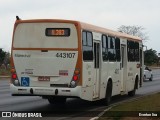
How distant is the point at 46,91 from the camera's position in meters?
16.6

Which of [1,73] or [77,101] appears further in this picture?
[1,73]

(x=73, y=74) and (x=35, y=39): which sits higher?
(x=35, y=39)

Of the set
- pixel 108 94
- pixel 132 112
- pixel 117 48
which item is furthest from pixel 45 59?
pixel 117 48

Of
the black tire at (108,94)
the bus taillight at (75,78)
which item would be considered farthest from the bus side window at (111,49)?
the bus taillight at (75,78)

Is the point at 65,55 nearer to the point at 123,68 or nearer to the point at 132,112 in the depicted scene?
the point at 132,112

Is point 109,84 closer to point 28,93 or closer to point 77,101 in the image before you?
point 77,101

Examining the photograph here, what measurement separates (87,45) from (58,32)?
1190 mm

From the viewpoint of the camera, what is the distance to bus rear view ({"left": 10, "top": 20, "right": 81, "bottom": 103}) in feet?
54.2

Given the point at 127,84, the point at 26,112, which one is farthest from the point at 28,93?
the point at 127,84

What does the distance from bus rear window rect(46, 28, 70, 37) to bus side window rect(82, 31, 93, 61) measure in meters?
0.62

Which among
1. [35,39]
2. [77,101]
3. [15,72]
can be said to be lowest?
[77,101]

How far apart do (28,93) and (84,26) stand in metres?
3.02

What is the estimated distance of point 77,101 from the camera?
2212 cm

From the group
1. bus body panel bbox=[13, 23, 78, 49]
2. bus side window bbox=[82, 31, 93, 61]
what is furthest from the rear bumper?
bus body panel bbox=[13, 23, 78, 49]
